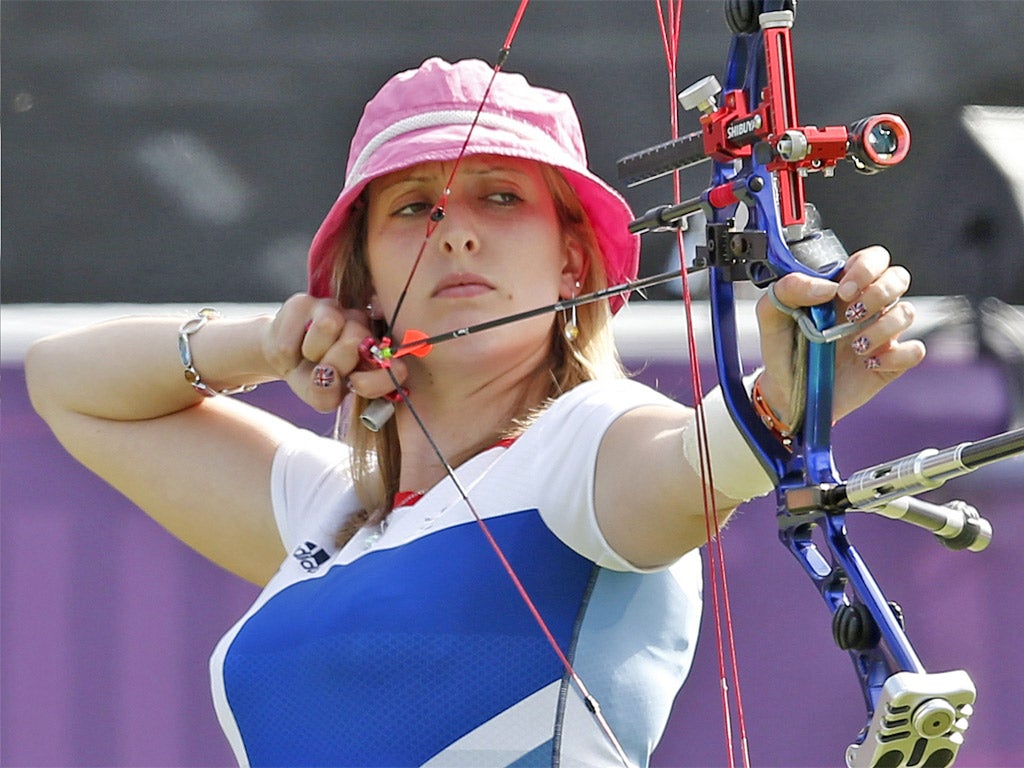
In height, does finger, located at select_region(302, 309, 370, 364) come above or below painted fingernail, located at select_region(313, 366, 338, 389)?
above

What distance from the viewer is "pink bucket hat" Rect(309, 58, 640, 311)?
58.7 inches

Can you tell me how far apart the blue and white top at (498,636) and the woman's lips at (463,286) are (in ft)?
0.46

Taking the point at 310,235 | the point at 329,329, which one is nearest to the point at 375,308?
the point at 329,329

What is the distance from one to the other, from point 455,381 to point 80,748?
103cm

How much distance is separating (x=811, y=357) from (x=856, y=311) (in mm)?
44

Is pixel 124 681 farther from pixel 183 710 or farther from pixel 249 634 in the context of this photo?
pixel 249 634

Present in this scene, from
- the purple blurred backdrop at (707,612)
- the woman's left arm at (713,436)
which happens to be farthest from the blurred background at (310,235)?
the woman's left arm at (713,436)

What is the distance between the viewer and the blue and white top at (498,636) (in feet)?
4.26

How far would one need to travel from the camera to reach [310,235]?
2.61 m

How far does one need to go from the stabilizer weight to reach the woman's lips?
64 centimetres

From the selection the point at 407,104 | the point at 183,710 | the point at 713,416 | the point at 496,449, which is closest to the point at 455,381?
the point at 496,449

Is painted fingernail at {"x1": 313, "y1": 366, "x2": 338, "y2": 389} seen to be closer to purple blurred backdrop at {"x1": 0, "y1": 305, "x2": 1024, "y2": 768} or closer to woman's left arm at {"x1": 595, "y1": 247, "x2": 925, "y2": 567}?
woman's left arm at {"x1": 595, "y1": 247, "x2": 925, "y2": 567}

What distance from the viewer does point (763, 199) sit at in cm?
104

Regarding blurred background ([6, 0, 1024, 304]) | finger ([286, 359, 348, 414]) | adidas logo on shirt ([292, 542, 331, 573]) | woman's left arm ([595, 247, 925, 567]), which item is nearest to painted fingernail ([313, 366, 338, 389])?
finger ([286, 359, 348, 414])
